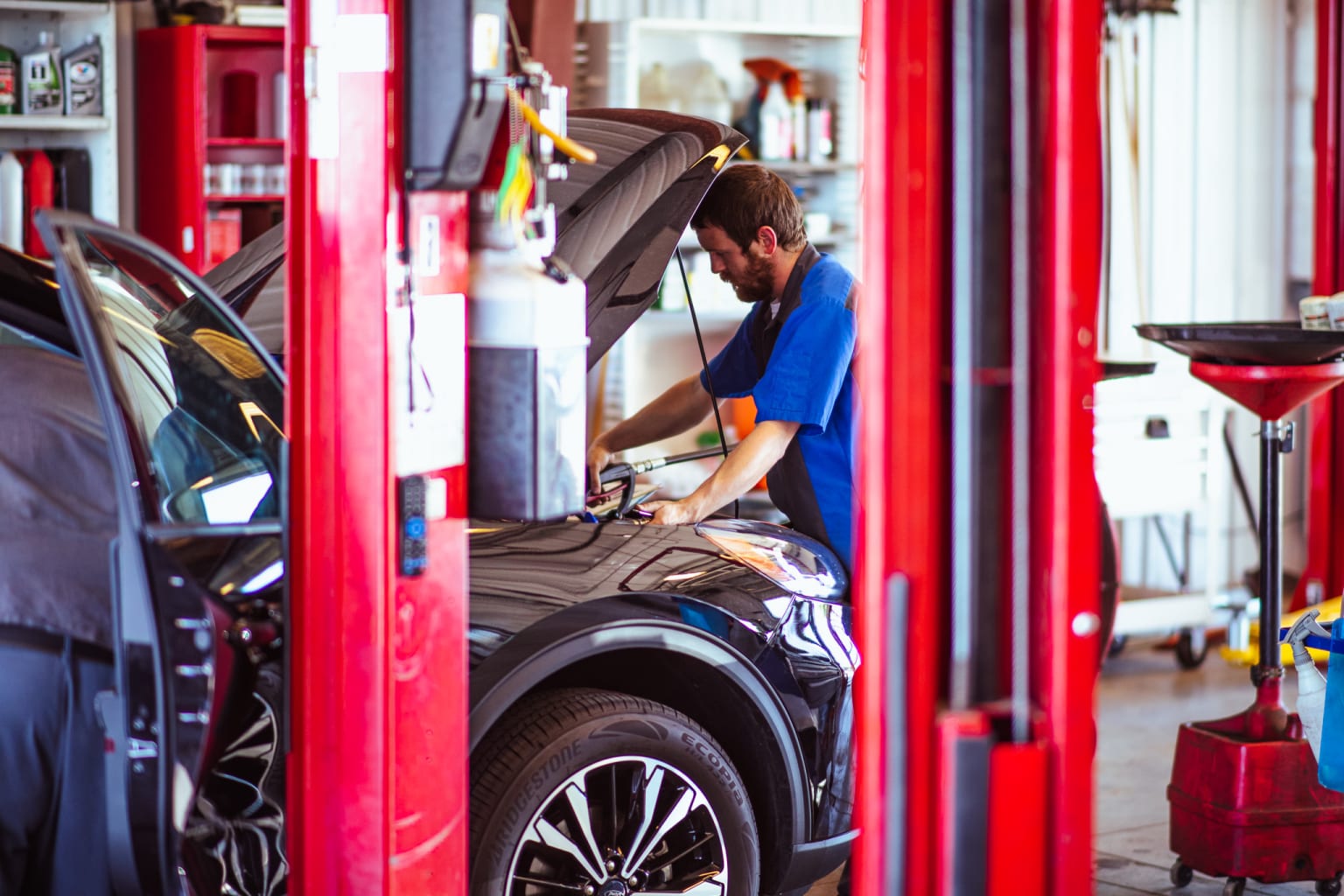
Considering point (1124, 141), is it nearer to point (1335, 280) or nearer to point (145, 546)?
point (1335, 280)

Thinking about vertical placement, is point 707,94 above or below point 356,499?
above

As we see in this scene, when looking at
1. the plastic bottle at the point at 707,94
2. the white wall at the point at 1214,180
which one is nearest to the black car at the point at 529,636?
the plastic bottle at the point at 707,94

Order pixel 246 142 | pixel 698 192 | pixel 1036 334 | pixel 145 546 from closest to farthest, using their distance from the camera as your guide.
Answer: pixel 1036 334 < pixel 145 546 < pixel 698 192 < pixel 246 142

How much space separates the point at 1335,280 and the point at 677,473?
119 inches

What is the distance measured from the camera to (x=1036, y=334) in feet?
6.63

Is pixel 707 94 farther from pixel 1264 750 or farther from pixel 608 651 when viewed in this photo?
pixel 608 651

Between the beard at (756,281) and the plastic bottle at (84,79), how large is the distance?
12.6 feet

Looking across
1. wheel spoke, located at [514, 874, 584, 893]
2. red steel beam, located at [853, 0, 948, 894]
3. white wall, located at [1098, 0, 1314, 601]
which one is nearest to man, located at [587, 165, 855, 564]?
wheel spoke, located at [514, 874, 584, 893]

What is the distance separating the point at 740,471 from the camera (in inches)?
148

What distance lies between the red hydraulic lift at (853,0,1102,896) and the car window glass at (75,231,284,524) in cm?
112

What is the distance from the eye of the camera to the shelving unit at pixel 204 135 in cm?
702

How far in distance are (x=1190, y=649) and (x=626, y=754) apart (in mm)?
4543

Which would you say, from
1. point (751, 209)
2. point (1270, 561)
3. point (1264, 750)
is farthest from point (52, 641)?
point (1270, 561)

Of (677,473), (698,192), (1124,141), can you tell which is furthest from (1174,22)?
(698,192)
